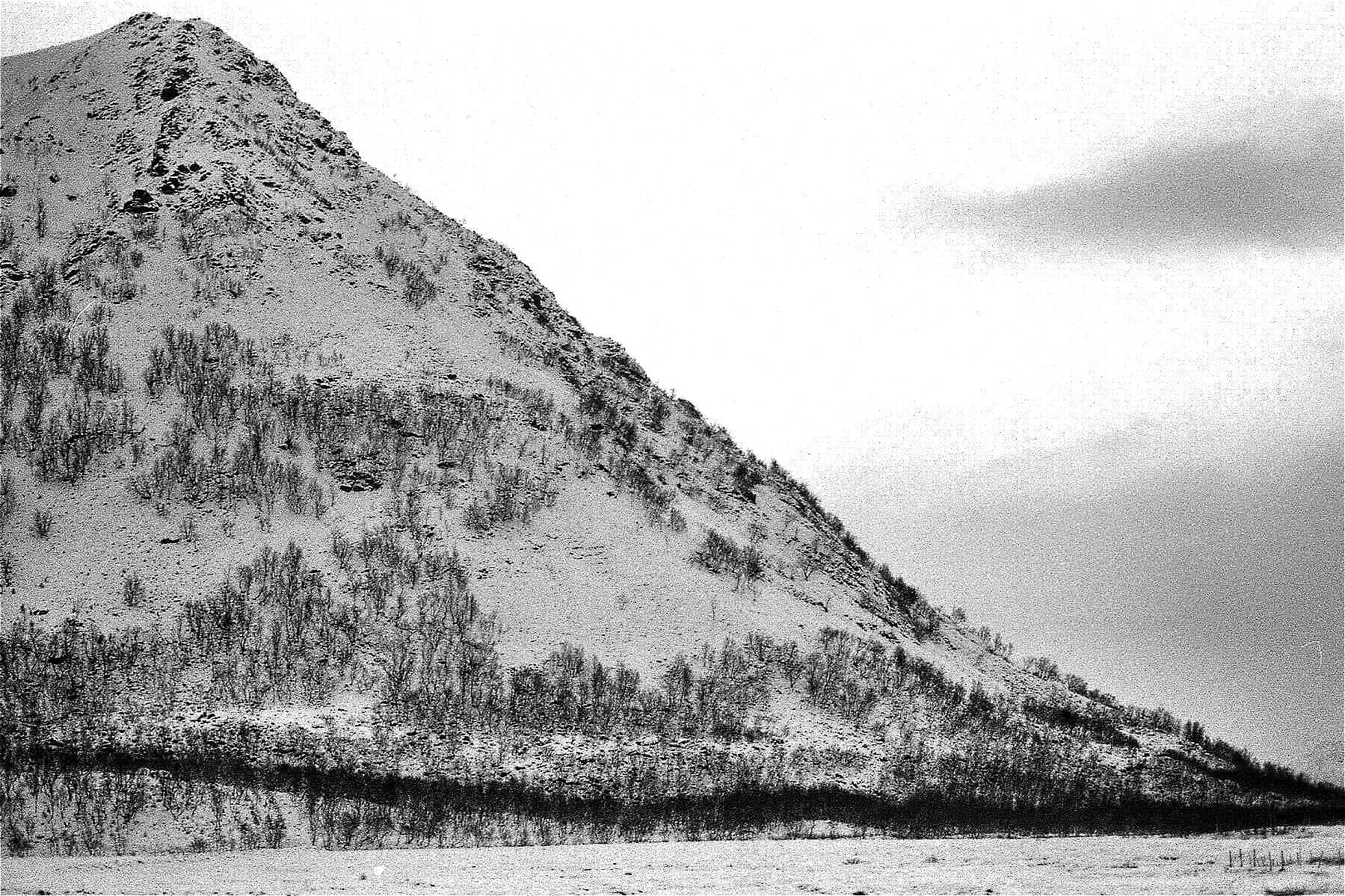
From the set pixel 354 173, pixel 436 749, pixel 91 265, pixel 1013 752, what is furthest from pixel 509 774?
pixel 354 173

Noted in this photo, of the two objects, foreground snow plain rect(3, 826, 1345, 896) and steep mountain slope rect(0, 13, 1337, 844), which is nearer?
foreground snow plain rect(3, 826, 1345, 896)

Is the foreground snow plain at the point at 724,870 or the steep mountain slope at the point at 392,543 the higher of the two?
the steep mountain slope at the point at 392,543

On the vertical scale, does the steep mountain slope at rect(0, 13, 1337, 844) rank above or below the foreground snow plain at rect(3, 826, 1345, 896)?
above

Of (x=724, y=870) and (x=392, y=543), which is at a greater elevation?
(x=392, y=543)

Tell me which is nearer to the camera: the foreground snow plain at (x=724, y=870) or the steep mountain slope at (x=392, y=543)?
the foreground snow plain at (x=724, y=870)
